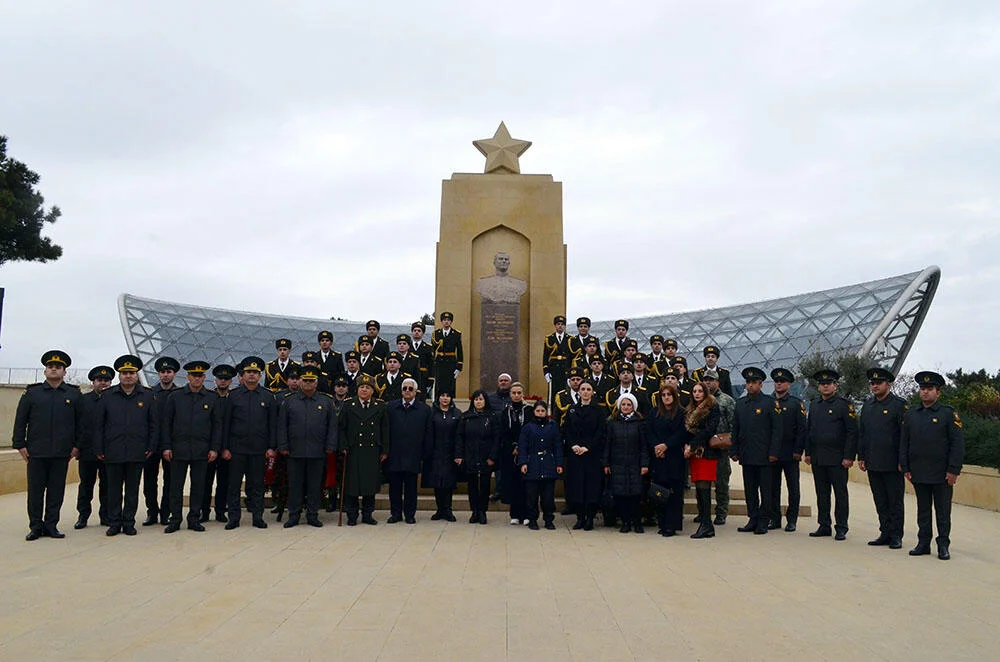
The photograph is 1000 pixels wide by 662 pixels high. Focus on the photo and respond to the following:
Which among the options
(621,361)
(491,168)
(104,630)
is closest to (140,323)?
(491,168)

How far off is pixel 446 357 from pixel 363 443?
3.41m

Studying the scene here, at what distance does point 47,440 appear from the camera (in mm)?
8688

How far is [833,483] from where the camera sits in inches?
373

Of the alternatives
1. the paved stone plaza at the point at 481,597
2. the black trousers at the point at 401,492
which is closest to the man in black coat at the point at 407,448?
the black trousers at the point at 401,492

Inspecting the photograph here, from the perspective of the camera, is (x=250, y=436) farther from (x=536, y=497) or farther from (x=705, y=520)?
(x=705, y=520)

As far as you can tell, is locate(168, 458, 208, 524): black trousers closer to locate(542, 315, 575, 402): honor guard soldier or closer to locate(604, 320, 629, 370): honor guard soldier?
locate(542, 315, 575, 402): honor guard soldier

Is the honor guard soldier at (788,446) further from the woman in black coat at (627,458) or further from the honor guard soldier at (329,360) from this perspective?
the honor guard soldier at (329,360)

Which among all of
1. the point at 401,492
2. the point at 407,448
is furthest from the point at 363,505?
the point at 407,448

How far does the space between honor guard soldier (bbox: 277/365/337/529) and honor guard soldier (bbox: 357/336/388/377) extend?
7.31 feet

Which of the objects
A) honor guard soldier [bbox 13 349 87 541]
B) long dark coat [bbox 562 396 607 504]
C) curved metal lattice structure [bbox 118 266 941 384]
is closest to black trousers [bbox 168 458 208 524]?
honor guard soldier [bbox 13 349 87 541]

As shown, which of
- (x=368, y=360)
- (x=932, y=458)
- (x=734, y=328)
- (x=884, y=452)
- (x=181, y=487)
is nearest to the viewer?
(x=932, y=458)

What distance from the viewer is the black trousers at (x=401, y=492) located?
969 cm

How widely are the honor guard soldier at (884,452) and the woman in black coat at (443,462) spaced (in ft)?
15.2

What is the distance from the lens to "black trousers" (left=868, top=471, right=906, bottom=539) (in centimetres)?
867
